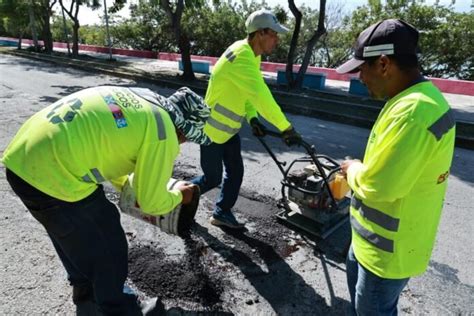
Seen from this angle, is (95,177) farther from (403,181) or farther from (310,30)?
(310,30)

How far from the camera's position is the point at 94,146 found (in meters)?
1.65

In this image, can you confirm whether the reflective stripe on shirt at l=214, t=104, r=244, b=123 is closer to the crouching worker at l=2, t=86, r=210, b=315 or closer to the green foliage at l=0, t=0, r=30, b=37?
the crouching worker at l=2, t=86, r=210, b=315

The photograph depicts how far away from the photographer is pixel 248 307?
257 cm

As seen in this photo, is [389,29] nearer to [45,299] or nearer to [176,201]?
[176,201]

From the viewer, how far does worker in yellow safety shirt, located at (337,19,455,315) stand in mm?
1333

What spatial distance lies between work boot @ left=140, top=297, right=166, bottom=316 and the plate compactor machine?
1484 mm

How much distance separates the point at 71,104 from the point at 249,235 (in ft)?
7.27

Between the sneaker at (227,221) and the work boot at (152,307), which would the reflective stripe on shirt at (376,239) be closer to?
the work boot at (152,307)

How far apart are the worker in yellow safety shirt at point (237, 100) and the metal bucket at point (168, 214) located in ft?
3.33

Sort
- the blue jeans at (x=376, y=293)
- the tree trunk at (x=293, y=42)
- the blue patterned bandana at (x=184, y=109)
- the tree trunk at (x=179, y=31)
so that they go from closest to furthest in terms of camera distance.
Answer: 1. the blue jeans at (x=376, y=293)
2. the blue patterned bandana at (x=184, y=109)
3. the tree trunk at (x=293, y=42)
4. the tree trunk at (x=179, y=31)

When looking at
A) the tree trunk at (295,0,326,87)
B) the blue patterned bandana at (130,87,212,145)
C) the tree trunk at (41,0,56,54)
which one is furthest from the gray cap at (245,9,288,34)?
the tree trunk at (41,0,56,54)

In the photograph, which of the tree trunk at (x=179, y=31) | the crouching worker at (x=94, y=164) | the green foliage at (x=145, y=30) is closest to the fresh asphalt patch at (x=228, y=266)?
the crouching worker at (x=94, y=164)

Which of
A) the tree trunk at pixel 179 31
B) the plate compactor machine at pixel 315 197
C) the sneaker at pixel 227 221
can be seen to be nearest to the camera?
the plate compactor machine at pixel 315 197

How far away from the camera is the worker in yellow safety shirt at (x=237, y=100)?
2.87 metres
